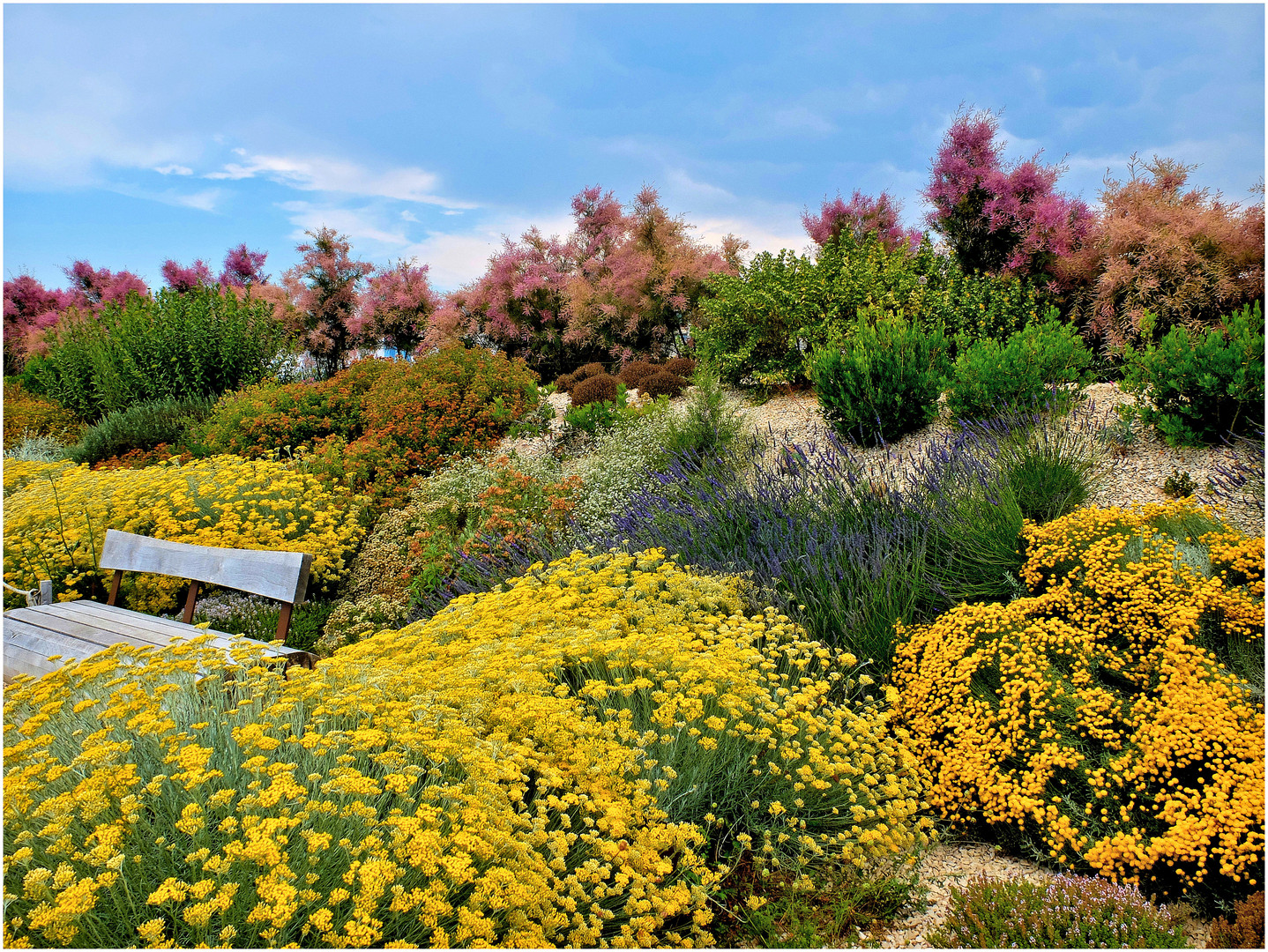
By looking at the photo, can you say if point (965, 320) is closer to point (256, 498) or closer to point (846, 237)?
point (846, 237)

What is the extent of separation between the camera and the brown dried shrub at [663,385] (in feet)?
36.2

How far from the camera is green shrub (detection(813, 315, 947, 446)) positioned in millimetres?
7004

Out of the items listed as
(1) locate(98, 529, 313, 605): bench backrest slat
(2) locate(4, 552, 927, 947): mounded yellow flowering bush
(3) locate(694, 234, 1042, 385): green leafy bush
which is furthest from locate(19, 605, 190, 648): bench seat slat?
(3) locate(694, 234, 1042, 385): green leafy bush

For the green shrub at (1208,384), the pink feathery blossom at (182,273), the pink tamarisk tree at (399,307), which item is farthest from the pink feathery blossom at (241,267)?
the green shrub at (1208,384)

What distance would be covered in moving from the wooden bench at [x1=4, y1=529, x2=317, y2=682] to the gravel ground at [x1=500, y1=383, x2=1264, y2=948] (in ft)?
10.4

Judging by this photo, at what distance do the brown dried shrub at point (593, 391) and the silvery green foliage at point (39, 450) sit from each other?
317 inches

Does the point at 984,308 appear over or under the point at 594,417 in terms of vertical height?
over

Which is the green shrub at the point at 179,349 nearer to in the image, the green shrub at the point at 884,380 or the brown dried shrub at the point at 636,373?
the brown dried shrub at the point at 636,373

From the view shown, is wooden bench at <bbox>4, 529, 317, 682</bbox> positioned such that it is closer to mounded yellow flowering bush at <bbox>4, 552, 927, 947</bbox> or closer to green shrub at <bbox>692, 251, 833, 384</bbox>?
mounded yellow flowering bush at <bbox>4, 552, 927, 947</bbox>

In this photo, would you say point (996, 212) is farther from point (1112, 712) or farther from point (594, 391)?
point (1112, 712)

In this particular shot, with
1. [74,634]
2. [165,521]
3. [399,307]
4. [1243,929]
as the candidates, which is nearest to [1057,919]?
[1243,929]

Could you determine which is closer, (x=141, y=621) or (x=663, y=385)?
(x=141, y=621)

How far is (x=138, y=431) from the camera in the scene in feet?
37.8

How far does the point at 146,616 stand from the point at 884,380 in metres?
6.47
